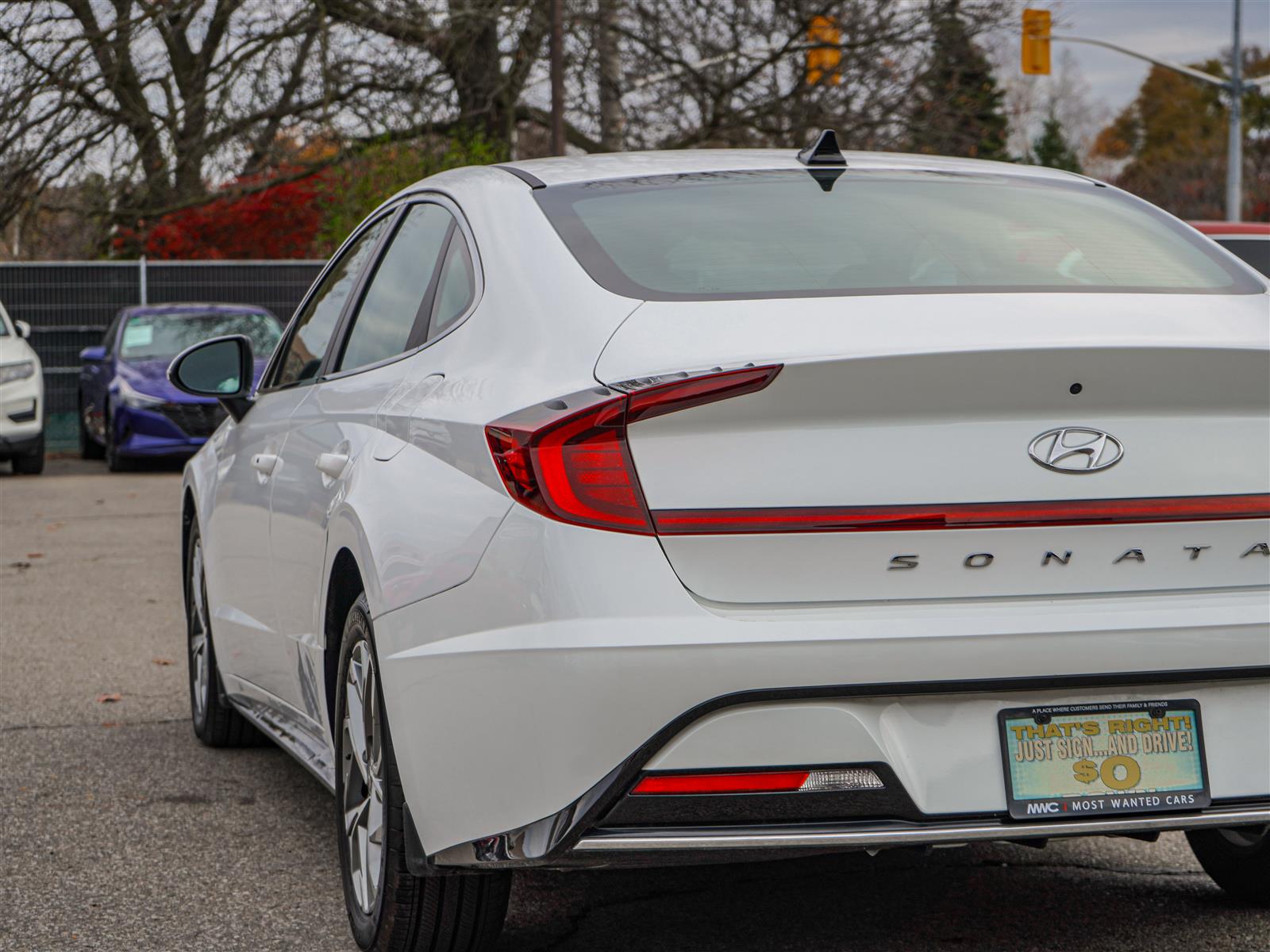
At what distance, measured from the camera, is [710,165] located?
12.8 ft

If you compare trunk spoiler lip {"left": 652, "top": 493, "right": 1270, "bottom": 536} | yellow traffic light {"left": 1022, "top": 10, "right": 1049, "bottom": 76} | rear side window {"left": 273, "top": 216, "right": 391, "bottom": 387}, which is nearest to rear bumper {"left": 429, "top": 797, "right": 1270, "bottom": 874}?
trunk spoiler lip {"left": 652, "top": 493, "right": 1270, "bottom": 536}

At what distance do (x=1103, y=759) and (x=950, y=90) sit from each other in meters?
20.8

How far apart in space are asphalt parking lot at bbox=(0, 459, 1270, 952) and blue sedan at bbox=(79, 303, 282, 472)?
445 inches

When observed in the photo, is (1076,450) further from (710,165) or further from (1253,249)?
(1253,249)

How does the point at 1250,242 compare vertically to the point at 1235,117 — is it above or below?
below

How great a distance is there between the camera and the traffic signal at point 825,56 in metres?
21.2

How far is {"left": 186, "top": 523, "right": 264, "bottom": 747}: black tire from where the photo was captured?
5.49 m

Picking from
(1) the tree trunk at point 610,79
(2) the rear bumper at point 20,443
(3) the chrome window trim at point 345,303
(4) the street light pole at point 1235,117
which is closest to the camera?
(3) the chrome window trim at point 345,303

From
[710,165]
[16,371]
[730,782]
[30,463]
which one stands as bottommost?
[30,463]

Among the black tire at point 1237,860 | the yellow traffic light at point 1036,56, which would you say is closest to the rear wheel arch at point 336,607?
the black tire at point 1237,860

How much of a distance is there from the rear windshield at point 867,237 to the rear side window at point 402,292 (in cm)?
37

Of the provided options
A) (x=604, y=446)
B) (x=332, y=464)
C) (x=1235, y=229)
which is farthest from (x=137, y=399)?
(x=604, y=446)

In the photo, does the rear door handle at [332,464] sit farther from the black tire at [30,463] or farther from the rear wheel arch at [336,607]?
the black tire at [30,463]

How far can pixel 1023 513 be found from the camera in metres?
2.81
